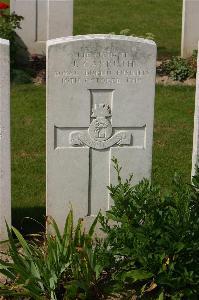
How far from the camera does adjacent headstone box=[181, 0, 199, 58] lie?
1388 centimetres

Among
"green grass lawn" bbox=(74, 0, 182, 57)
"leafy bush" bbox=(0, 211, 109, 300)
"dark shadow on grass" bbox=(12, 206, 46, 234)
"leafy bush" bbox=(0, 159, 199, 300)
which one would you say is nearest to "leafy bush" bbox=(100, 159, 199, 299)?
"leafy bush" bbox=(0, 159, 199, 300)

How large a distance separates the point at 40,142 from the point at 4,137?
3.29 m

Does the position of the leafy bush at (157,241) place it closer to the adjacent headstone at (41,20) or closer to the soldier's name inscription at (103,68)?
the soldier's name inscription at (103,68)

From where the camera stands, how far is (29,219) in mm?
7613

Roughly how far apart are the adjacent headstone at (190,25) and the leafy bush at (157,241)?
8.34 meters

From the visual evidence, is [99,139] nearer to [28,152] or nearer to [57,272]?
[57,272]

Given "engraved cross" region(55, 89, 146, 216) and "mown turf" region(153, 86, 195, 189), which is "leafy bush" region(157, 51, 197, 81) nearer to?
"mown turf" region(153, 86, 195, 189)

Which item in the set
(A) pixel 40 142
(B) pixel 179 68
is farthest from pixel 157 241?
(B) pixel 179 68

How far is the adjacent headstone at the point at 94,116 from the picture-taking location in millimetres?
6691

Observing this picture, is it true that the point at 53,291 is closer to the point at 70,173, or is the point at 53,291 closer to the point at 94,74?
the point at 70,173

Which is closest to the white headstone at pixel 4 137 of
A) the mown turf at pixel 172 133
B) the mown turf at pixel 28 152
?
the mown turf at pixel 28 152

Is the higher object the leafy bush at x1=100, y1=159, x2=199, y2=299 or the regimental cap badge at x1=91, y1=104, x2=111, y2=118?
the regimental cap badge at x1=91, y1=104, x2=111, y2=118

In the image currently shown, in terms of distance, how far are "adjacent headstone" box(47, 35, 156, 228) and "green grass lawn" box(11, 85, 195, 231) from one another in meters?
0.70

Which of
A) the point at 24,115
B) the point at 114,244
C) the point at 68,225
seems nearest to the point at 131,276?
the point at 114,244
